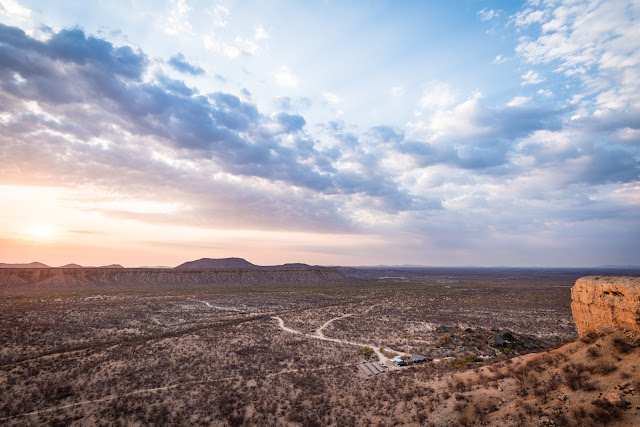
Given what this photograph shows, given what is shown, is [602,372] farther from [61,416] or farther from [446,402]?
[61,416]

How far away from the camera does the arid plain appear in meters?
13.1

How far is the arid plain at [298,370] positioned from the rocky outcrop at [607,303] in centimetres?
116

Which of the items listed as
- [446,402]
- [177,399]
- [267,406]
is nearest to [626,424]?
[446,402]

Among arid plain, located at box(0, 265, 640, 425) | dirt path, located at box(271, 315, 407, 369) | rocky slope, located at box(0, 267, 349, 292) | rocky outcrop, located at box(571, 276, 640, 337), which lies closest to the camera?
arid plain, located at box(0, 265, 640, 425)

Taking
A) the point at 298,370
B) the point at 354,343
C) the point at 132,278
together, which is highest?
the point at 132,278

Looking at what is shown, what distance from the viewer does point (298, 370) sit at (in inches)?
945

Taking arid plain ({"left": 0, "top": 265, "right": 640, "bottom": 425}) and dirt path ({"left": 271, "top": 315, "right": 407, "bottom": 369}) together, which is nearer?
arid plain ({"left": 0, "top": 265, "right": 640, "bottom": 425})

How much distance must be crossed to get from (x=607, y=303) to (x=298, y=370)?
786 inches

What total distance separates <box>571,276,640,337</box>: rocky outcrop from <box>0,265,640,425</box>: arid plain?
1.16 m

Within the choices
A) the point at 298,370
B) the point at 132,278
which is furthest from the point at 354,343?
the point at 132,278

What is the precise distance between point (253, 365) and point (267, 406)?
7.32 m

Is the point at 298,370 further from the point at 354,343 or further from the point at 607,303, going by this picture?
the point at 607,303

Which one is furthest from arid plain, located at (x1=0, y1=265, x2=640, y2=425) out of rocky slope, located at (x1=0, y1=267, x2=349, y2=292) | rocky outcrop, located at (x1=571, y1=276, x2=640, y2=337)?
rocky slope, located at (x1=0, y1=267, x2=349, y2=292)

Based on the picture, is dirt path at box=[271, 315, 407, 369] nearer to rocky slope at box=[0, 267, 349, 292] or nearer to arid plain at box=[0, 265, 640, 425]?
arid plain at box=[0, 265, 640, 425]
